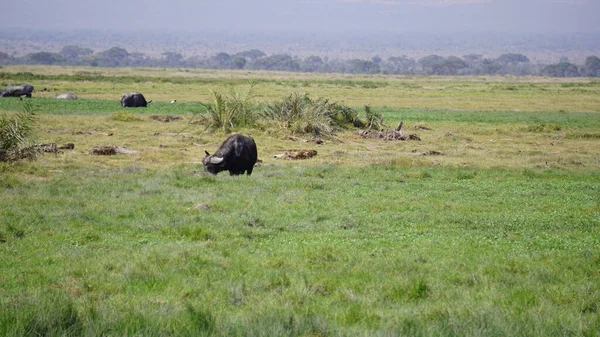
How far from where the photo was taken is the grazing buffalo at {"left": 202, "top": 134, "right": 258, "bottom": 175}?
16.5 metres

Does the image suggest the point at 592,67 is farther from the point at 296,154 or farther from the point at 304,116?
the point at 296,154

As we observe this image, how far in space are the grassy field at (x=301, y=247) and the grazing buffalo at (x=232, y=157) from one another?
0.31m

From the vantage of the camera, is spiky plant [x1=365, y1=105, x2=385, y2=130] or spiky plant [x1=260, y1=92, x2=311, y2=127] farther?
spiky plant [x1=365, y1=105, x2=385, y2=130]

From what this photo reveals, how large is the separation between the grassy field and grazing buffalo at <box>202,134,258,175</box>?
1.02 feet

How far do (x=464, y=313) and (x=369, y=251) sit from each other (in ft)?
9.72

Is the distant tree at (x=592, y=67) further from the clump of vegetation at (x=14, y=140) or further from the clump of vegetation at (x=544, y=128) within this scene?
the clump of vegetation at (x=14, y=140)

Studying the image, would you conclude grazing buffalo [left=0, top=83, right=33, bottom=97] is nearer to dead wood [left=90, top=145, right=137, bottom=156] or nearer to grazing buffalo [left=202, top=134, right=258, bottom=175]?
dead wood [left=90, top=145, right=137, bottom=156]

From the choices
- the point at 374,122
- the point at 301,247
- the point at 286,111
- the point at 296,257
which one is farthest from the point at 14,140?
the point at 374,122

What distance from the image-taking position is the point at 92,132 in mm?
26094

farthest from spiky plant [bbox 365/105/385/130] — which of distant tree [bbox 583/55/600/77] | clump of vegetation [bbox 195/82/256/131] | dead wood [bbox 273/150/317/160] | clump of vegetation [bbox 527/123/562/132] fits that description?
distant tree [bbox 583/55/600/77]

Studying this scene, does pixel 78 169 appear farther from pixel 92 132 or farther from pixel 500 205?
pixel 500 205

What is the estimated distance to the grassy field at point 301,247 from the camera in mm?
6363

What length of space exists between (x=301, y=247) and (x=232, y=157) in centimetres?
719

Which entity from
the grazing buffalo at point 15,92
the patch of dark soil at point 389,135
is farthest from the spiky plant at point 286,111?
the grazing buffalo at point 15,92
